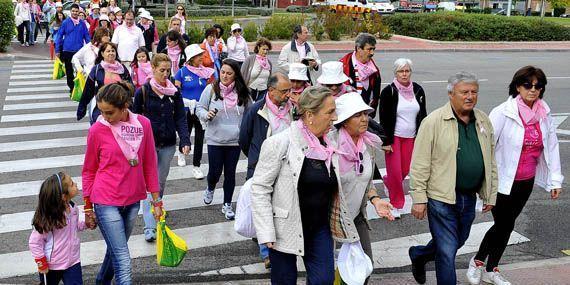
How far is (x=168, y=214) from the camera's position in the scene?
27.3 feet

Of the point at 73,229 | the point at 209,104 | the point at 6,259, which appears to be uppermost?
the point at 209,104

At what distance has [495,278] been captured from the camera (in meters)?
6.35

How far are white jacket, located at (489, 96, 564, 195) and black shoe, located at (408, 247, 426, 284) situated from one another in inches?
36.6

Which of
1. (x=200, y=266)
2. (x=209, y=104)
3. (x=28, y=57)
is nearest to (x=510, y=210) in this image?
(x=200, y=266)

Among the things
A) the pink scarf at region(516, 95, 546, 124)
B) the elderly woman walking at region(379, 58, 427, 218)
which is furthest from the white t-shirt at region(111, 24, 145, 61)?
the pink scarf at region(516, 95, 546, 124)

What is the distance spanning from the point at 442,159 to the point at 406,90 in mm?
2601

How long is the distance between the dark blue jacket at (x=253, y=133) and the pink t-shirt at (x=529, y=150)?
7.22 ft

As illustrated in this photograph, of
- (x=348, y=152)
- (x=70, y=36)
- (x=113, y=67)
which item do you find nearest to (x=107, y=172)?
(x=348, y=152)

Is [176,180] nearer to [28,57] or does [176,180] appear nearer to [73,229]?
[73,229]

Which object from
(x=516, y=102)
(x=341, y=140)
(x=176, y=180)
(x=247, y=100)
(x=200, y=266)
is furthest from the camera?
(x=176, y=180)

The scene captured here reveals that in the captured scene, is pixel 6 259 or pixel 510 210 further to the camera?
pixel 6 259

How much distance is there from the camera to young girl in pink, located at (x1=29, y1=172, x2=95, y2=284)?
515 centimetres

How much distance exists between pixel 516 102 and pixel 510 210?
0.94 m

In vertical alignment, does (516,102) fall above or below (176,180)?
above
